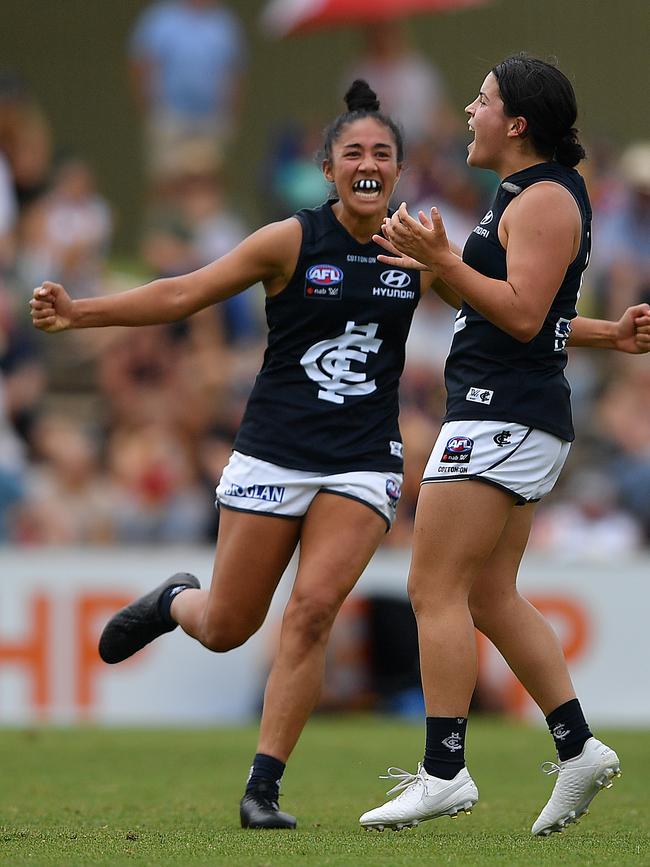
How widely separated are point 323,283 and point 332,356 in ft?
0.85

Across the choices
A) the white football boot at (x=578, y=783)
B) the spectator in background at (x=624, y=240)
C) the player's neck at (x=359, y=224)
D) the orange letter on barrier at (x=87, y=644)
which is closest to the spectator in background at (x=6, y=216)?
the orange letter on barrier at (x=87, y=644)

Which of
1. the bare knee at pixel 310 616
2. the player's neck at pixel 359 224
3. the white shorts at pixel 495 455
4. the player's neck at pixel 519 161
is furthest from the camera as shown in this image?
the player's neck at pixel 359 224

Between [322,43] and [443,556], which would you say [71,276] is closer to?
[322,43]

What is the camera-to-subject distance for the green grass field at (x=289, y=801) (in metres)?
4.84

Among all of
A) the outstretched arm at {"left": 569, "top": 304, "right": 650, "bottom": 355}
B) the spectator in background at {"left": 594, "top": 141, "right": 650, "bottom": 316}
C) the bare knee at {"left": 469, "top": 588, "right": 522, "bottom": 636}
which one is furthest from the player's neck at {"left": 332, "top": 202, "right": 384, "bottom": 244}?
the spectator in background at {"left": 594, "top": 141, "right": 650, "bottom": 316}

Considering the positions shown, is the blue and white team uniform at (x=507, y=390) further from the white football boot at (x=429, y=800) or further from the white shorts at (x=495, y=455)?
the white football boot at (x=429, y=800)

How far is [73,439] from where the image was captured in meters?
12.2

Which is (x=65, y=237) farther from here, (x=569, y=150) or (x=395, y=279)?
(x=569, y=150)

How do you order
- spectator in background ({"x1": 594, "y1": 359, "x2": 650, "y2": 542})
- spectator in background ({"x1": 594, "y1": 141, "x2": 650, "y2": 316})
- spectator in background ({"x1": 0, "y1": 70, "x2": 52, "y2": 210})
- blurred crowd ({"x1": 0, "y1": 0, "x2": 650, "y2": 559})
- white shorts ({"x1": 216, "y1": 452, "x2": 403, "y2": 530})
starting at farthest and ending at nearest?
spectator in background ({"x1": 594, "y1": 141, "x2": 650, "y2": 316}) → spectator in background ({"x1": 0, "y1": 70, "x2": 52, "y2": 210}) → spectator in background ({"x1": 594, "y1": 359, "x2": 650, "y2": 542}) → blurred crowd ({"x1": 0, "y1": 0, "x2": 650, "y2": 559}) → white shorts ({"x1": 216, "y1": 452, "x2": 403, "y2": 530})

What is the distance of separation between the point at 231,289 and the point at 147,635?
4.82ft

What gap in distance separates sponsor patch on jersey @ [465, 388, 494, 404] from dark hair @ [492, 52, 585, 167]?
78cm

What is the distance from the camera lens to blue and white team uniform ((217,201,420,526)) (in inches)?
228

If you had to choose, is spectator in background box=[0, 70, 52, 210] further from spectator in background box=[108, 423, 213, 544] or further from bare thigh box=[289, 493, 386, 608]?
bare thigh box=[289, 493, 386, 608]

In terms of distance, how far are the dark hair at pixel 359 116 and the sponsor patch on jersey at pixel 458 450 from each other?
50.5 inches
